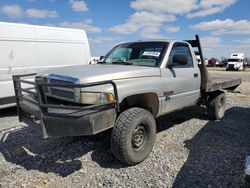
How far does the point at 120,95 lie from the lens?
380 cm

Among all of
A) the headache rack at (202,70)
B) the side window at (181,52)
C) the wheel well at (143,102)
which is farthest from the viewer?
the headache rack at (202,70)

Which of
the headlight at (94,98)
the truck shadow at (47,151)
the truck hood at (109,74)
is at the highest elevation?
the truck hood at (109,74)

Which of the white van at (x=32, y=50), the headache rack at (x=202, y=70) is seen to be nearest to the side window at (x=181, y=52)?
the headache rack at (x=202, y=70)

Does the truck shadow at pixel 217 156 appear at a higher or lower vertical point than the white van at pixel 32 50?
lower

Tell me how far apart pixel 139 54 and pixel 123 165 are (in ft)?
7.21

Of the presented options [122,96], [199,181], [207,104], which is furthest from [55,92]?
[207,104]

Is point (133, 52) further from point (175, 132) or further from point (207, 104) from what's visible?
point (207, 104)

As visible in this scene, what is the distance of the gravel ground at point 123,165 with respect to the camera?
3598mm

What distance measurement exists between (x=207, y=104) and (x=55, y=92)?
4280 millimetres

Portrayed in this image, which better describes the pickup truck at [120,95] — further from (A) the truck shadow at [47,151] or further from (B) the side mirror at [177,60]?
(A) the truck shadow at [47,151]

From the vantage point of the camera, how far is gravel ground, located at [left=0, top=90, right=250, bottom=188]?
3598 millimetres

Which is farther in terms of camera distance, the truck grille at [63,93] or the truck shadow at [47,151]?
the truck shadow at [47,151]

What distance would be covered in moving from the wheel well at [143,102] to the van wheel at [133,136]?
0.24m

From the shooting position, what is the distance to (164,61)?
189 inches
